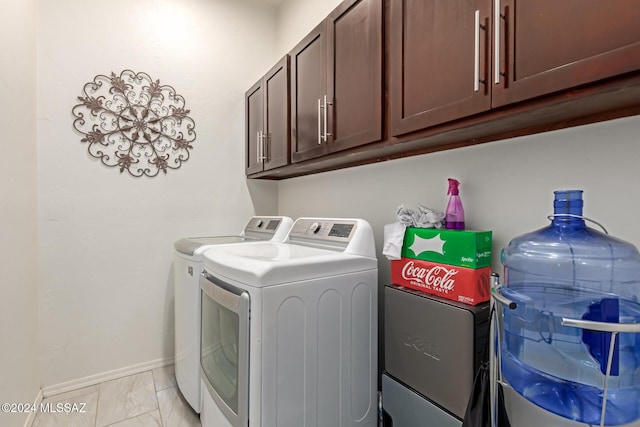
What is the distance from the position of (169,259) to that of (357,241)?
167 cm

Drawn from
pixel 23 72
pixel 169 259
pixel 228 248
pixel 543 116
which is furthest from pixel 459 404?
pixel 23 72

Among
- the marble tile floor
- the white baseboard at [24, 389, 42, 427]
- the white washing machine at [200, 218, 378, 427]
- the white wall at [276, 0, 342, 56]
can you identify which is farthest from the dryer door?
the white wall at [276, 0, 342, 56]

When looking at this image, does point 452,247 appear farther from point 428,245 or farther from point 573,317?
point 573,317

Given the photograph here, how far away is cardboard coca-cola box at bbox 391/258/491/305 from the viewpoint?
42.1 inches

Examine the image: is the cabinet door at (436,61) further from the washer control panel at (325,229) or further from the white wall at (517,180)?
the washer control panel at (325,229)

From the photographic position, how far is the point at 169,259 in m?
2.39

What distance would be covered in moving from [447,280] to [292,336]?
2.04 ft

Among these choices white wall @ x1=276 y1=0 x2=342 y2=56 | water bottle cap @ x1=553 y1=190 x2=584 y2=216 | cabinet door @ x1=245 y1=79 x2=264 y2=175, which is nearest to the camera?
water bottle cap @ x1=553 y1=190 x2=584 y2=216

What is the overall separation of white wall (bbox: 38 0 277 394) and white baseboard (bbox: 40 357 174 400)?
1cm

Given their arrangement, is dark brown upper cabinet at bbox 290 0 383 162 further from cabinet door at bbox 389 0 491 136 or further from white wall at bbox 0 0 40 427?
white wall at bbox 0 0 40 427

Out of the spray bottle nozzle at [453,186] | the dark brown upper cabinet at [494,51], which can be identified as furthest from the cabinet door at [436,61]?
the spray bottle nozzle at [453,186]

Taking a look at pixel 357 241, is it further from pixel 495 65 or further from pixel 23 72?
pixel 23 72

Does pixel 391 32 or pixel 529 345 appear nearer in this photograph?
pixel 529 345

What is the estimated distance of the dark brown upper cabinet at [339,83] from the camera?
132 cm
